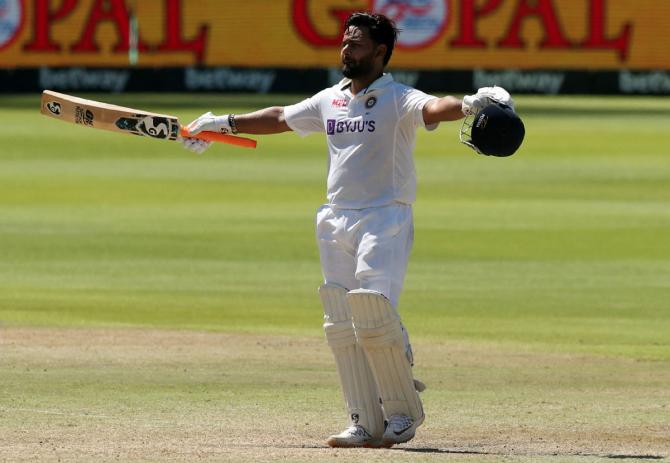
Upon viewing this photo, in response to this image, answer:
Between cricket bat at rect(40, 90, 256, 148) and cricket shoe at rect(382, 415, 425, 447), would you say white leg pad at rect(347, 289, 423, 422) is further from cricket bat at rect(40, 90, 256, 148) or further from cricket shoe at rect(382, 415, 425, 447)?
cricket bat at rect(40, 90, 256, 148)

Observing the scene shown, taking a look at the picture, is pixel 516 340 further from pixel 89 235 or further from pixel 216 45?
pixel 216 45

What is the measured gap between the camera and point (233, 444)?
24.0ft

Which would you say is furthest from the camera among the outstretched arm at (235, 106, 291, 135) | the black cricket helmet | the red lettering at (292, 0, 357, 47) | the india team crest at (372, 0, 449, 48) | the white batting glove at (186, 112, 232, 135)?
the red lettering at (292, 0, 357, 47)

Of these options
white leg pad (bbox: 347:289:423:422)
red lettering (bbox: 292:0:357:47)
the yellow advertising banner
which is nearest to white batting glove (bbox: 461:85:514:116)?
white leg pad (bbox: 347:289:423:422)

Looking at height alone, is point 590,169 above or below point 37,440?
below

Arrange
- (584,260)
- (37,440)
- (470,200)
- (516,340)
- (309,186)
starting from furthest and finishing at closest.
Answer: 1. (309,186)
2. (470,200)
3. (584,260)
4. (516,340)
5. (37,440)

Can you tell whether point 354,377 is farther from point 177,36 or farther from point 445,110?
point 177,36

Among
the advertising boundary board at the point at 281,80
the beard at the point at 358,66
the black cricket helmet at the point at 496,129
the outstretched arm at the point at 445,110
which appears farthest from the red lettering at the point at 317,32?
the black cricket helmet at the point at 496,129

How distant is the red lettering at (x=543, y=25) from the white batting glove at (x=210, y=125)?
31.2 metres

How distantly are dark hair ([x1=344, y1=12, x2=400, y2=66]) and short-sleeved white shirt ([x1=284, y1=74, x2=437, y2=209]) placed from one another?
16 cm

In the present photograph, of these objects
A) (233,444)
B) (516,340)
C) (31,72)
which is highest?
(233,444)

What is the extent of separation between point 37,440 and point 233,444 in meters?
0.83

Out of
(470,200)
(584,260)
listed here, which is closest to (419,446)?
(584,260)

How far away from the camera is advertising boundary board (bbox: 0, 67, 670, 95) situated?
1484 inches
